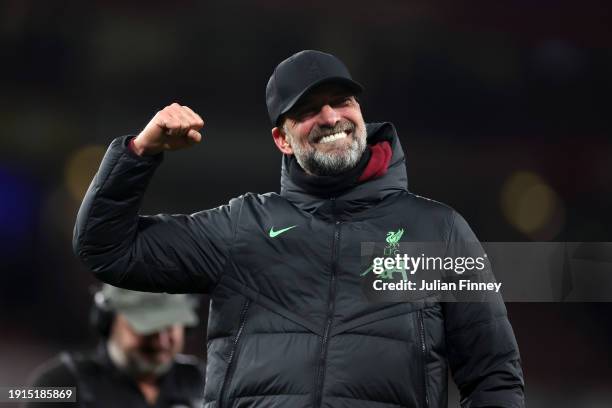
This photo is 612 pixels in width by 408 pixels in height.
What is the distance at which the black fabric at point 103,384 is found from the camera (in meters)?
3.34

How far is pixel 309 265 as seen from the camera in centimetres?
192

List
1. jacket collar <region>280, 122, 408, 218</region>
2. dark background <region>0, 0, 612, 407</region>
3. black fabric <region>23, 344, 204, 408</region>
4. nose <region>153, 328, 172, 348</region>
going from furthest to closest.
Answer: dark background <region>0, 0, 612, 407</region>
nose <region>153, 328, 172, 348</region>
black fabric <region>23, 344, 204, 408</region>
jacket collar <region>280, 122, 408, 218</region>

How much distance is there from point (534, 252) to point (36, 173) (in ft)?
11.2

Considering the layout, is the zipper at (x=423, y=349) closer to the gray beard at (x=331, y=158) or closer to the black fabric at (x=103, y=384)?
the gray beard at (x=331, y=158)

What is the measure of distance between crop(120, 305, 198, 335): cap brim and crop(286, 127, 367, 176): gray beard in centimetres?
150

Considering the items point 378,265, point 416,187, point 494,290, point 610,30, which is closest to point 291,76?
point 378,265

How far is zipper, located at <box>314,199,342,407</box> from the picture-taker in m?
1.79

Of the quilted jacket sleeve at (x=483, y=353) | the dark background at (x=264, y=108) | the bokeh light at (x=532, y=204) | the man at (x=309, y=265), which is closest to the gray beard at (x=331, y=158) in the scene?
the man at (x=309, y=265)

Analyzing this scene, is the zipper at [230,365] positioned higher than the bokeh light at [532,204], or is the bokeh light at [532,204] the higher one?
the bokeh light at [532,204]

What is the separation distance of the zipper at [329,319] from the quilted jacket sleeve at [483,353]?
23cm

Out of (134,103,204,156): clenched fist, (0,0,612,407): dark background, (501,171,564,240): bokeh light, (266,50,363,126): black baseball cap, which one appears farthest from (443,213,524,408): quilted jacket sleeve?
(501,171,564,240): bokeh light

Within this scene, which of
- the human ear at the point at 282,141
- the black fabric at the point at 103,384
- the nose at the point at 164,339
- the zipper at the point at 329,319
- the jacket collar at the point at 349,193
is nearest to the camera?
the zipper at the point at 329,319

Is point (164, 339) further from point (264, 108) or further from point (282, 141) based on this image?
point (264, 108)

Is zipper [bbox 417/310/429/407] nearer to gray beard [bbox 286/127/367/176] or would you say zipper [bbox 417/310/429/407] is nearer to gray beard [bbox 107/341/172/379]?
gray beard [bbox 286/127/367/176]
